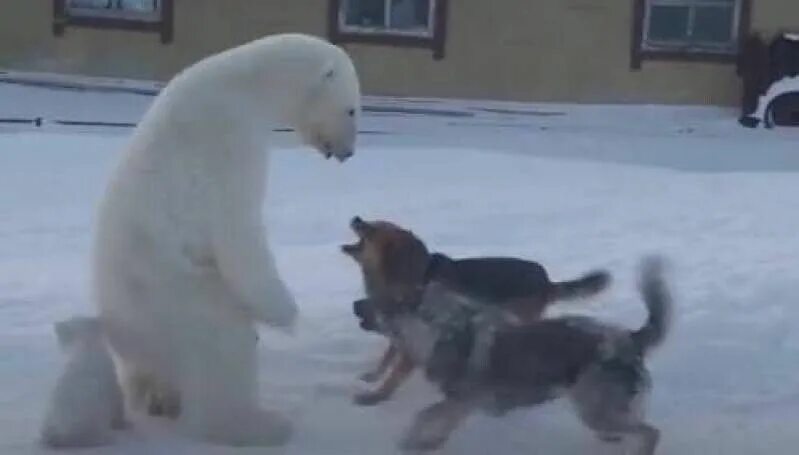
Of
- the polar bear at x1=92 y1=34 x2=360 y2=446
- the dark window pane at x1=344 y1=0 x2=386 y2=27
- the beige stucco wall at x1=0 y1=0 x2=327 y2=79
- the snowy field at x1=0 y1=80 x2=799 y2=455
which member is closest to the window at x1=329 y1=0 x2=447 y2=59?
the dark window pane at x1=344 y1=0 x2=386 y2=27

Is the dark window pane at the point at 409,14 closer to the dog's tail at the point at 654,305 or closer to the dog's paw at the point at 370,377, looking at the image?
the dog's paw at the point at 370,377

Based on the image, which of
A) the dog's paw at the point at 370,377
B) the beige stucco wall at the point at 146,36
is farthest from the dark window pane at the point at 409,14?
the dog's paw at the point at 370,377

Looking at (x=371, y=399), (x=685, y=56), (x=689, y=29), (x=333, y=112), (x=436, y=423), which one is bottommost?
(x=371, y=399)

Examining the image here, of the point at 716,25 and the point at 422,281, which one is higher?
the point at 716,25

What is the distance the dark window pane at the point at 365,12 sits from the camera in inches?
721

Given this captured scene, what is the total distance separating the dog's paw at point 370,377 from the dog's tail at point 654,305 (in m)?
0.99

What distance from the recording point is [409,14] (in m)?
18.4

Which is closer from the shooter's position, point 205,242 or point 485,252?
point 205,242

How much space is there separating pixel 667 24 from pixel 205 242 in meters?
14.4

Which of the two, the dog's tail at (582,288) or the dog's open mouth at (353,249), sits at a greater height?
the dog's open mouth at (353,249)

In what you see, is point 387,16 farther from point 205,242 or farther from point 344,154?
point 205,242

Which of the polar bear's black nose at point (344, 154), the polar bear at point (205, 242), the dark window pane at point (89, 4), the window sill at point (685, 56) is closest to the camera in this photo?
the polar bear at point (205, 242)

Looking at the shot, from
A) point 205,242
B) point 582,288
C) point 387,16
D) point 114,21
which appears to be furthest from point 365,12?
point 205,242

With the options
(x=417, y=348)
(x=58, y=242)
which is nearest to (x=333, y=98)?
(x=417, y=348)
